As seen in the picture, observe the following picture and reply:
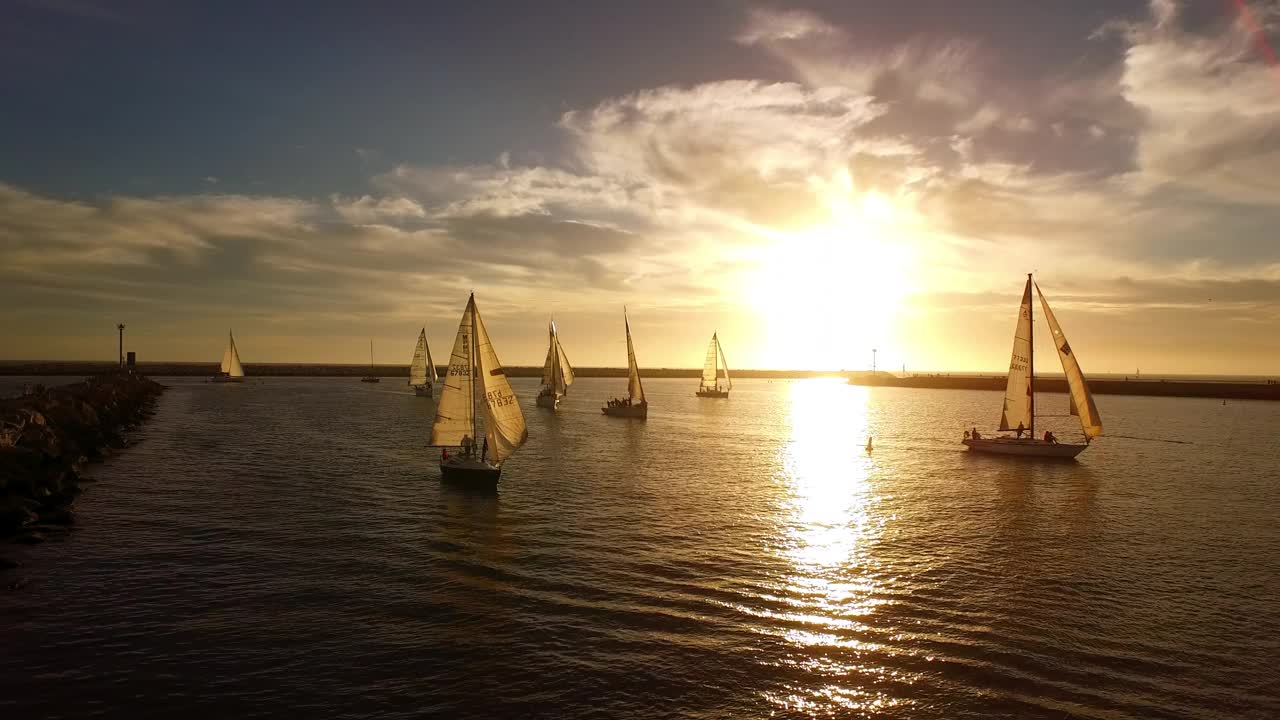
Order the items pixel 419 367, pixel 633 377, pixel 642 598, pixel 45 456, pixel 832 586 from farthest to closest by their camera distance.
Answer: pixel 419 367 → pixel 633 377 → pixel 45 456 → pixel 832 586 → pixel 642 598

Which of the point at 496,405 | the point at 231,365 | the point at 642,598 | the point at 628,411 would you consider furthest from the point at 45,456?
the point at 231,365

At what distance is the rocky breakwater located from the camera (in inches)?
1102

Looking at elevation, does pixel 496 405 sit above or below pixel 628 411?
above

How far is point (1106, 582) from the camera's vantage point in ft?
78.9

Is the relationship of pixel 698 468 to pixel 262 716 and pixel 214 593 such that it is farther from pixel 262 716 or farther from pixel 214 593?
pixel 262 716

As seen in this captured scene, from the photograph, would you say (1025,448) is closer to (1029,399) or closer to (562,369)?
(1029,399)

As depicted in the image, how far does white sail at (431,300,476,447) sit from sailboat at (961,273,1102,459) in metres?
41.2

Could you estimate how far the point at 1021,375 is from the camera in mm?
58156

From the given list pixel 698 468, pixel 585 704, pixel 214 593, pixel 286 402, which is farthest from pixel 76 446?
pixel 286 402

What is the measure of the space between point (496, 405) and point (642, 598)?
59.8 ft


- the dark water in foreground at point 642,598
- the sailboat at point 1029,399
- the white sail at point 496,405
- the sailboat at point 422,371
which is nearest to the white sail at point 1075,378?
the sailboat at point 1029,399

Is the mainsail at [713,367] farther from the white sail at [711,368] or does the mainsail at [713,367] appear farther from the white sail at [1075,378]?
the white sail at [1075,378]

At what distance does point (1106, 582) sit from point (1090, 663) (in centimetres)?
845

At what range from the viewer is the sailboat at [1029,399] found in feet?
183
